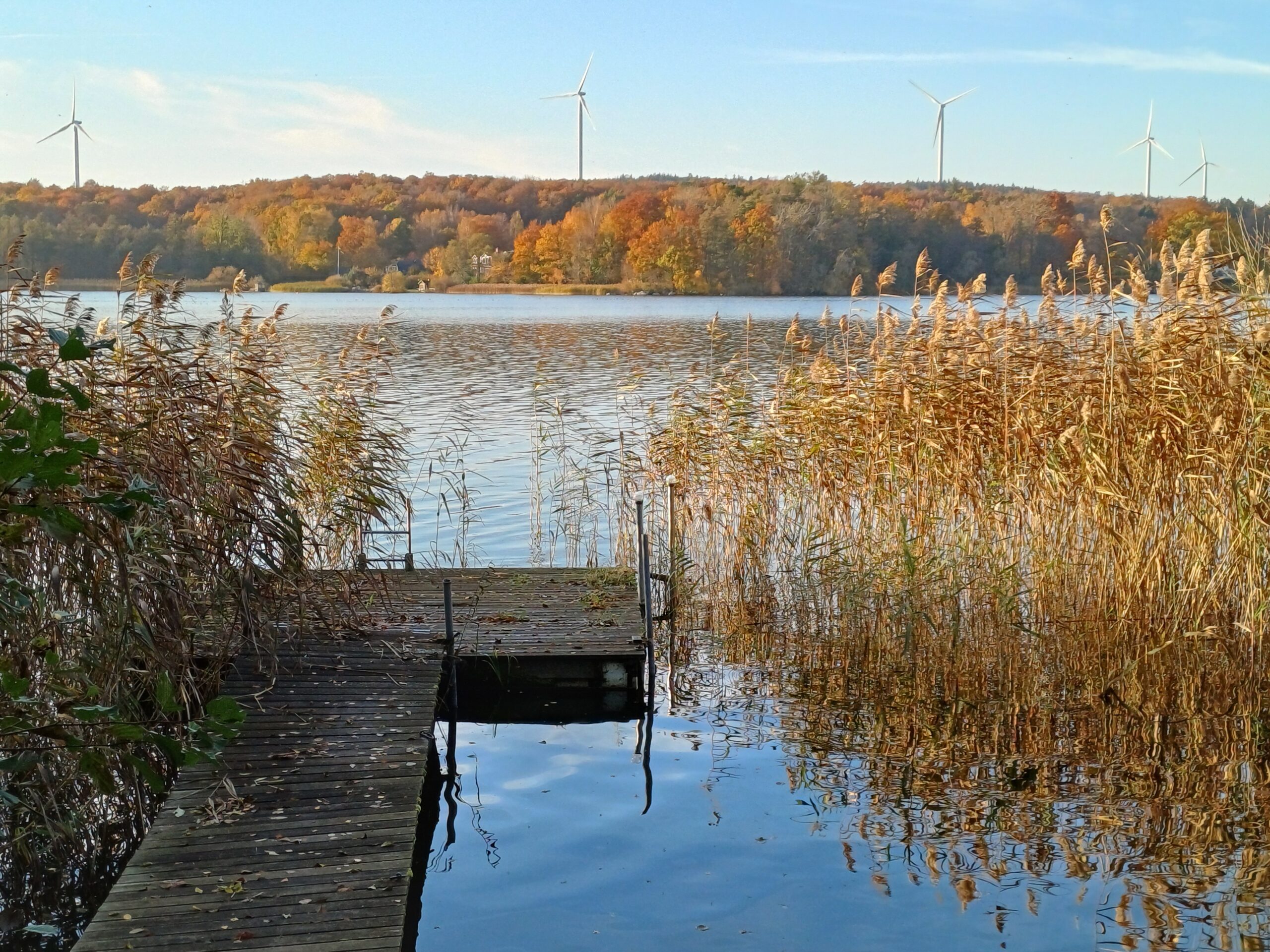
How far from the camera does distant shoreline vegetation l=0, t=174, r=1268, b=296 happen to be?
30.0 metres

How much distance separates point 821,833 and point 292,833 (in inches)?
100

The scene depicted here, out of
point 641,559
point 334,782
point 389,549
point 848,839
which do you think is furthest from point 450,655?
point 389,549

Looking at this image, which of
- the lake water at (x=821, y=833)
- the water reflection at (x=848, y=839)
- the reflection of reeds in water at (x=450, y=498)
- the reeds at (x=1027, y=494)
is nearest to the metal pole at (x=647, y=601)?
the lake water at (x=821, y=833)

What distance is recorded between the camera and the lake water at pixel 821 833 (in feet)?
16.2

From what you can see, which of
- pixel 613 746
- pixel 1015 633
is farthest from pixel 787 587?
pixel 613 746

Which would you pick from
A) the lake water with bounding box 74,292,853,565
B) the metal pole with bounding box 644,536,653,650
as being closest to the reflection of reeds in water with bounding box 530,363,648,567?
the lake water with bounding box 74,292,853,565

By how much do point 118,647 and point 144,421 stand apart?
1404mm

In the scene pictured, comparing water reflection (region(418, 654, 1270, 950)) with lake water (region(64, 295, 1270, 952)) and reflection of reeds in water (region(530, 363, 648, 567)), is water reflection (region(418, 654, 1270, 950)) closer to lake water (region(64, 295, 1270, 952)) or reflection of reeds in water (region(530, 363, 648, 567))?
lake water (region(64, 295, 1270, 952))

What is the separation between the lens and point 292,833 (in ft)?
15.6

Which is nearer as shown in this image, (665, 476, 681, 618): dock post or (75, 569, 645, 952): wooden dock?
(75, 569, 645, 952): wooden dock

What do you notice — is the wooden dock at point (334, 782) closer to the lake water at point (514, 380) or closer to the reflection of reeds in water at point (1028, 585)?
the reflection of reeds in water at point (1028, 585)

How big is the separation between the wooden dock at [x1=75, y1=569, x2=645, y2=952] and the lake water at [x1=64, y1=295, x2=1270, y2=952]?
0.49 m

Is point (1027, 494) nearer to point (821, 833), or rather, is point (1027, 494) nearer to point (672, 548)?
point (672, 548)

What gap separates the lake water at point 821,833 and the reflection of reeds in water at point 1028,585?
1.0 inches
